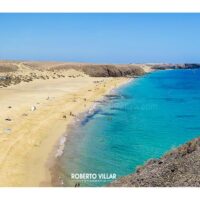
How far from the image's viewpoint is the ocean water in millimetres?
22078

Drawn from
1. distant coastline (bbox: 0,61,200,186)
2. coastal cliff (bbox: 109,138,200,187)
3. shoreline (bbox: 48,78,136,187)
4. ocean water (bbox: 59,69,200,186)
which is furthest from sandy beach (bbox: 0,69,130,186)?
coastal cliff (bbox: 109,138,200,187)

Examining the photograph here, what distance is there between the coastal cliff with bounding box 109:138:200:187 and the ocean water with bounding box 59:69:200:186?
119cm

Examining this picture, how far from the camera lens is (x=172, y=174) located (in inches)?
615

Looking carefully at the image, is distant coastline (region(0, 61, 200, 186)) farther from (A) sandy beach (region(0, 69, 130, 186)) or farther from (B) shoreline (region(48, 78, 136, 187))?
(B) shoreline (region(48, 78, 136, 187))

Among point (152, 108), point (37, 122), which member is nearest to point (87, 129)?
point (37, 122)

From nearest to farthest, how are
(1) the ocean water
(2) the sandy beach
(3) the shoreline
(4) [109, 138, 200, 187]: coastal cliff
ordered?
(4) [109, 138, 200, 187]: coastal cliff → (3) the shoreline → (2) the sandy beach → (1) the ocean water

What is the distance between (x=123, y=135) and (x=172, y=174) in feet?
49.4

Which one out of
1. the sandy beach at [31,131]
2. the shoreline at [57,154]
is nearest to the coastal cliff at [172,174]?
the shoreline at [57,154]

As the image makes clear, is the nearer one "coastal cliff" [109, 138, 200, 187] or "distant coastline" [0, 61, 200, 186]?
"coastal cliff" [109, 138, 200, 187]

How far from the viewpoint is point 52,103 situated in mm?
43656

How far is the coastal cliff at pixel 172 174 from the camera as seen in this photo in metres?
14.9
